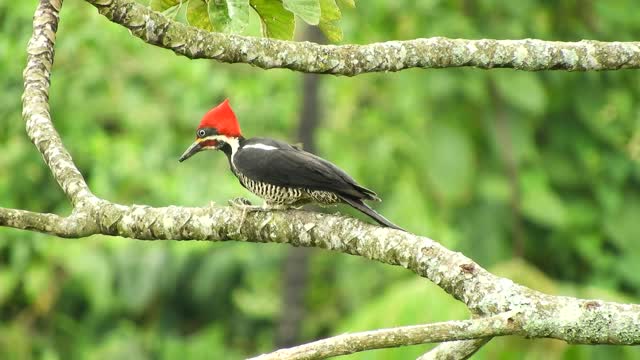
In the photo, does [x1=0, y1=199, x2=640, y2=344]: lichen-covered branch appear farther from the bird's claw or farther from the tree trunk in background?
the tree trunk in background

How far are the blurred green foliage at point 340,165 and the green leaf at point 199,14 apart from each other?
4.58 metres

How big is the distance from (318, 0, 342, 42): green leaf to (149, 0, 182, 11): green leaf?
1.36 feet

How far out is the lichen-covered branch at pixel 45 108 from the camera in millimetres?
3566

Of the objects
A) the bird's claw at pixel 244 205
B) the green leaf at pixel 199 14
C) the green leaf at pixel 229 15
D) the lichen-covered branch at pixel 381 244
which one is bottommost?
the lichen-covered branch at pixel 381 244

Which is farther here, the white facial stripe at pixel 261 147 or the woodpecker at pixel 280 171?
the white facial stripe at pixel 261 147

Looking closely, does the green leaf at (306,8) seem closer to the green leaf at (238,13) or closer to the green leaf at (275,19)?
the green leaf at (238,13)

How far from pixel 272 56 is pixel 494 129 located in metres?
5.76

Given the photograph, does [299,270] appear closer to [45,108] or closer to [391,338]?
[45,108]

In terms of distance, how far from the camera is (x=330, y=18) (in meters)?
3.63

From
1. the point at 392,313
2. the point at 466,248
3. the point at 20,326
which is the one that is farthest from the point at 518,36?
the point at 20,326

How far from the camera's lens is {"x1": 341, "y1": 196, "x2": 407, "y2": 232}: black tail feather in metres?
3.55

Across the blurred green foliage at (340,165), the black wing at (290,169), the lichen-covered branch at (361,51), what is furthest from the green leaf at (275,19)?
the blurred green foliage at (340,165)

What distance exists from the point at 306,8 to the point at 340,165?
19.9 ft

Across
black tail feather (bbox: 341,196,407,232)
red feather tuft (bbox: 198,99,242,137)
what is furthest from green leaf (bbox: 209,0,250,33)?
red feather tuft (bbox: 198,99,242,137)
